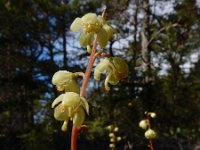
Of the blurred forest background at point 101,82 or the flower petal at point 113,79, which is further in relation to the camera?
the blurred forest background at point 101,82

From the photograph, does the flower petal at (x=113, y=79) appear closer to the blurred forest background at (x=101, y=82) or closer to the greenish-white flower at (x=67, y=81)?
the greenish-white flower at (x=67, y=81)

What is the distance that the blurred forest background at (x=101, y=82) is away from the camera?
12438mm

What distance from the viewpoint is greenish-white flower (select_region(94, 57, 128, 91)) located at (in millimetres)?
1771

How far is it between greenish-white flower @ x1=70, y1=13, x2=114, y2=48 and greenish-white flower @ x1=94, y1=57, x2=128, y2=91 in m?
0.09

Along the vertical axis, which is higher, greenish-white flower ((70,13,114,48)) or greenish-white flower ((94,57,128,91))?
greenish-white flower ((70,13,114,48))

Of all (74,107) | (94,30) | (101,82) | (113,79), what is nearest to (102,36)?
(94,30)

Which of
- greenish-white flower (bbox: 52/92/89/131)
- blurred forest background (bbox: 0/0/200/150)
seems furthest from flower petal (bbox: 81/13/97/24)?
blurred forest background (bbox: 0/0/200/150)

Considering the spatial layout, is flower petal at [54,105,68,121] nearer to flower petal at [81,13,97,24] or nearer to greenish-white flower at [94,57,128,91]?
greenish-white flower at [94,57,128,91]

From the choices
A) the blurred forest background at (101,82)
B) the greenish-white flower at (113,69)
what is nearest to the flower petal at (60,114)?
the greenish-white flower at (113,69)

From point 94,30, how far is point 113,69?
7.5 inches

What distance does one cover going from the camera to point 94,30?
1866 mm

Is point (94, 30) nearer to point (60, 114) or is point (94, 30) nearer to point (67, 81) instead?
point (67, 81)

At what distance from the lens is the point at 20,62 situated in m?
16.7

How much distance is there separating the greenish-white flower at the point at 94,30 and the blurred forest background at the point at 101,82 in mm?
8751
